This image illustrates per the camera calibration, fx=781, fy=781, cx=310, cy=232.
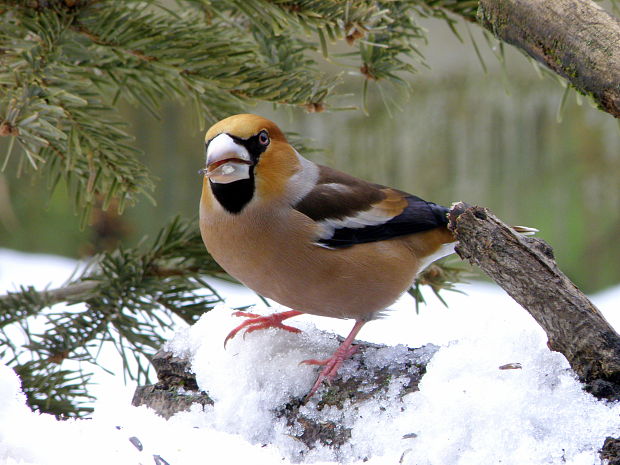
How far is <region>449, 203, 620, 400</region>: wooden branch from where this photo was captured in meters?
0.89

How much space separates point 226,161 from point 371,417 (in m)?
0.50

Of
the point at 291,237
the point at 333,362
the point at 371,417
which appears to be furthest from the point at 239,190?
the point at 371,417

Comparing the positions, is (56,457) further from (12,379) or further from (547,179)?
(547,179)

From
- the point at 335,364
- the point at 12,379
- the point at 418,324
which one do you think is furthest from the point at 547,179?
the point at 12,379

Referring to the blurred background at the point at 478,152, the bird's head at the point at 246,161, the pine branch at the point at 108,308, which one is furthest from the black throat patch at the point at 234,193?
the blurred background at the point at 478,152

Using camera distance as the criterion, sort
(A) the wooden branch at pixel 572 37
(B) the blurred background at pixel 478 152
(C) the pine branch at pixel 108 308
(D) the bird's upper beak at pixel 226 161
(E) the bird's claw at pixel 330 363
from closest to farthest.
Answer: (A) the wooden branch at pixel 572 37 < (E) the bird's claw at pixel 330 363 < (D) the bird's upper beak at pixel 226 161 < (C) the pine branch at pixel 108 308 < (B) the blurred background at pixel 478 152

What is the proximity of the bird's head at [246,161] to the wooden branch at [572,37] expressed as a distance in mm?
431

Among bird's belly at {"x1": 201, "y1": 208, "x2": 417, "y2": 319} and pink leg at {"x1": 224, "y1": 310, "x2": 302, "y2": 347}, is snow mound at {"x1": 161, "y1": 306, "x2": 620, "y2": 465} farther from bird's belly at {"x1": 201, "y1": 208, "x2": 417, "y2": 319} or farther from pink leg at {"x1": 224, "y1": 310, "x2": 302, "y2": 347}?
bird's belly at {"x1": 201, "y1": 208, "x2": 417, "y2": 319}

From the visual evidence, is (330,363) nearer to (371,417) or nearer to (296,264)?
(371,417)

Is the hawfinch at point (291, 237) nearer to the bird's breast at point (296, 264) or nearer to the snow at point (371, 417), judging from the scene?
the bird's breast at point (296, 264)

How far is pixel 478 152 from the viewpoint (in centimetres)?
302

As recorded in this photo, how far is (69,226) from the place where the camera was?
3.30 metres

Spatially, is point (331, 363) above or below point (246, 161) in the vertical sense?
below

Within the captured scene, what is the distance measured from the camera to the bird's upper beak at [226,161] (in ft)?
3.87
